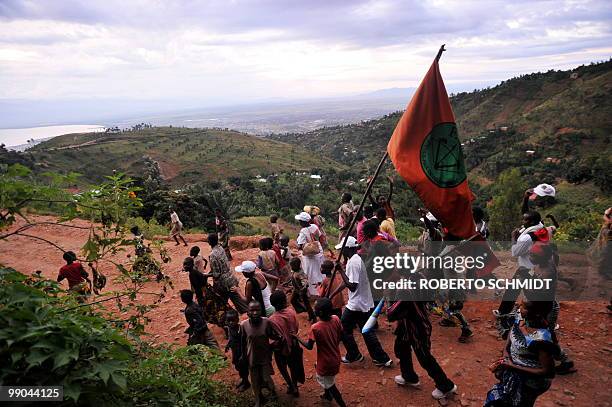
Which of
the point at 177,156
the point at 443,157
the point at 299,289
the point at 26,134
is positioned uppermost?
the point at 26,134

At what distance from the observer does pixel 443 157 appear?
4.52 meters

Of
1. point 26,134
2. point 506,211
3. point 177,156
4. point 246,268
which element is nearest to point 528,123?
point 506,211

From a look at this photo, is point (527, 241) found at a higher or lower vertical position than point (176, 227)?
higher

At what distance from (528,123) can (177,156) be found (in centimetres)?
3982

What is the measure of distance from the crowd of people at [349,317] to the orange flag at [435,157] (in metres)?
0.74

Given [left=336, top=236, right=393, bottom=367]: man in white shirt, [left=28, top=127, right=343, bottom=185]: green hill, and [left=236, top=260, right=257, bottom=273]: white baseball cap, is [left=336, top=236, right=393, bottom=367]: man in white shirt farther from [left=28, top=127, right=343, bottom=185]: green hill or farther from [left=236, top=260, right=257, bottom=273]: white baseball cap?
[left=28, top=127, right=343, bottom=185]: green hill

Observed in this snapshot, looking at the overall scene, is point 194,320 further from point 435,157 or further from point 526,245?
point 526,245

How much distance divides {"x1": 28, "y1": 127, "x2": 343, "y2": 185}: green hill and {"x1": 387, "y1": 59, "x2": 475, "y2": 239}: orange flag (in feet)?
105

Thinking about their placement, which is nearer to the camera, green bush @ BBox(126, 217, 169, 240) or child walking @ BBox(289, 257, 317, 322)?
child walking @ BBox(289, 257, 317, 322)

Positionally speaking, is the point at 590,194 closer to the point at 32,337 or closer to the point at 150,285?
the point at 150,285

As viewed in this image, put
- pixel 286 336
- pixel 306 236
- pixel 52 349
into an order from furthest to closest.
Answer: pixel 306 236 → pixel 286 336 → pixel 52 349

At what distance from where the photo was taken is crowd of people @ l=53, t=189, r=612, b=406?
3371mm

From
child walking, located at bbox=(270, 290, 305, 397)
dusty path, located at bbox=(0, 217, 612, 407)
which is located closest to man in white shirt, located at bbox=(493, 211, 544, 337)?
dusty path, located at bbox=(0, 217, 612, 407)

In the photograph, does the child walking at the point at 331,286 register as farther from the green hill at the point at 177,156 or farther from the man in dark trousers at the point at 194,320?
the green hill at the point at 177,156
